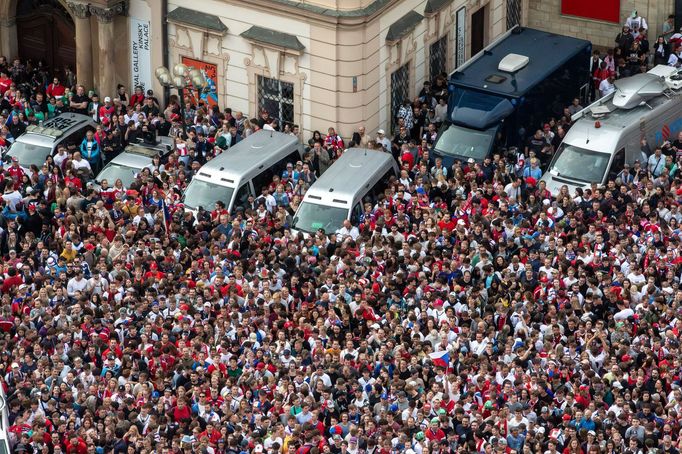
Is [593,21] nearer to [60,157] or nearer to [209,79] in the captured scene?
[209,79]

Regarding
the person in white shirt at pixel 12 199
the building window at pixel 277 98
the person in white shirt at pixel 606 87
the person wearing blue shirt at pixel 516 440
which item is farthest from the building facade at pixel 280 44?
the person wearing blue shirt at pixel 516 440

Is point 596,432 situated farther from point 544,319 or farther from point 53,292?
point 53,292

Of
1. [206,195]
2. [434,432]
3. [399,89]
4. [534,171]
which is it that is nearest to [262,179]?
[206,195]

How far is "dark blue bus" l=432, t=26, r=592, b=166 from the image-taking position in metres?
42.6

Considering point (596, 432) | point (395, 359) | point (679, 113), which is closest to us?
point (596, 432)

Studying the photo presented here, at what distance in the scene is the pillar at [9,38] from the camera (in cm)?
4838

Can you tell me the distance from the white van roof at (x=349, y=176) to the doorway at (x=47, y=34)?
10.1 meters

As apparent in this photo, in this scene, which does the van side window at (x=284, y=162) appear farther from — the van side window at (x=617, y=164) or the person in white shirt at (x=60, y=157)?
the van side window at (x=617, y=164)

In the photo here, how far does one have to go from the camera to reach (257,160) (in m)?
40.9

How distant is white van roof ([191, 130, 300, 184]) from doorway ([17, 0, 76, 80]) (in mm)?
7992

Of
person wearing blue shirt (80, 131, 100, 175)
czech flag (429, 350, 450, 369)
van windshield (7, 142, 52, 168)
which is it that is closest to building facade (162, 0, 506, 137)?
person wearing blue shirt (80, 131, 100, 175)

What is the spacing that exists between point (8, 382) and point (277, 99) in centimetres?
1304

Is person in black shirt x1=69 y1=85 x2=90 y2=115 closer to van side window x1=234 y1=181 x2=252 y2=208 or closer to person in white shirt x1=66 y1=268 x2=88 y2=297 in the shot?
van side window x1=234 y1=181 x2=252 y2=208

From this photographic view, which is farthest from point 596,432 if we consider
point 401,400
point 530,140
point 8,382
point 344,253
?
point 530,140
